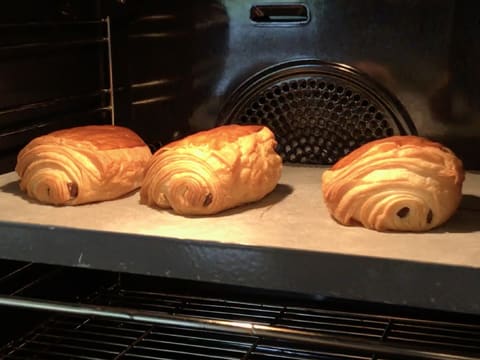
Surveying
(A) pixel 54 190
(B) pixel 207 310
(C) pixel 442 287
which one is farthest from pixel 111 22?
(C) pixel 442 287

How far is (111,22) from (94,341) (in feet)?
1.91

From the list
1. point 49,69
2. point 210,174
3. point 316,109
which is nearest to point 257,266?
point 210,174

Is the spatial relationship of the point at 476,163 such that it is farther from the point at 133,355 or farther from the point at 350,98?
the point at 133,355

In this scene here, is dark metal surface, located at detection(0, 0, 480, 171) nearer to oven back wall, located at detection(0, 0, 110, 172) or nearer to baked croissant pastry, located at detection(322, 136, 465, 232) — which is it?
oven back wall, located at detection(0, 0, 110, 172)

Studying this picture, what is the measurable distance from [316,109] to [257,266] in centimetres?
51

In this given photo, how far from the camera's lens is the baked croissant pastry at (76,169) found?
40.6 inches

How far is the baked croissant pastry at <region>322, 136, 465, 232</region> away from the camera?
0.89 metres

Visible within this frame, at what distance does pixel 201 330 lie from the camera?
1.13 metres

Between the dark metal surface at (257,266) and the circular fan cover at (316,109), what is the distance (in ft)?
1.58

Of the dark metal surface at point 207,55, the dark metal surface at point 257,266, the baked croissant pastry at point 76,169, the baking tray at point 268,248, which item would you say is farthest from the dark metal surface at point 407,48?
the dark metal surface at point 257,266

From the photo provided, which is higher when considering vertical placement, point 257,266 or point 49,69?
point 49,69

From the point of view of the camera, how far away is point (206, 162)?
100 cm

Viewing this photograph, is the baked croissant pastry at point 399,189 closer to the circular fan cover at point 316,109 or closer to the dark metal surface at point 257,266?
the dark metal surface at point 257,266

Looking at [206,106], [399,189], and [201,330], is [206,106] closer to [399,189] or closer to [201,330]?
[201,330]
